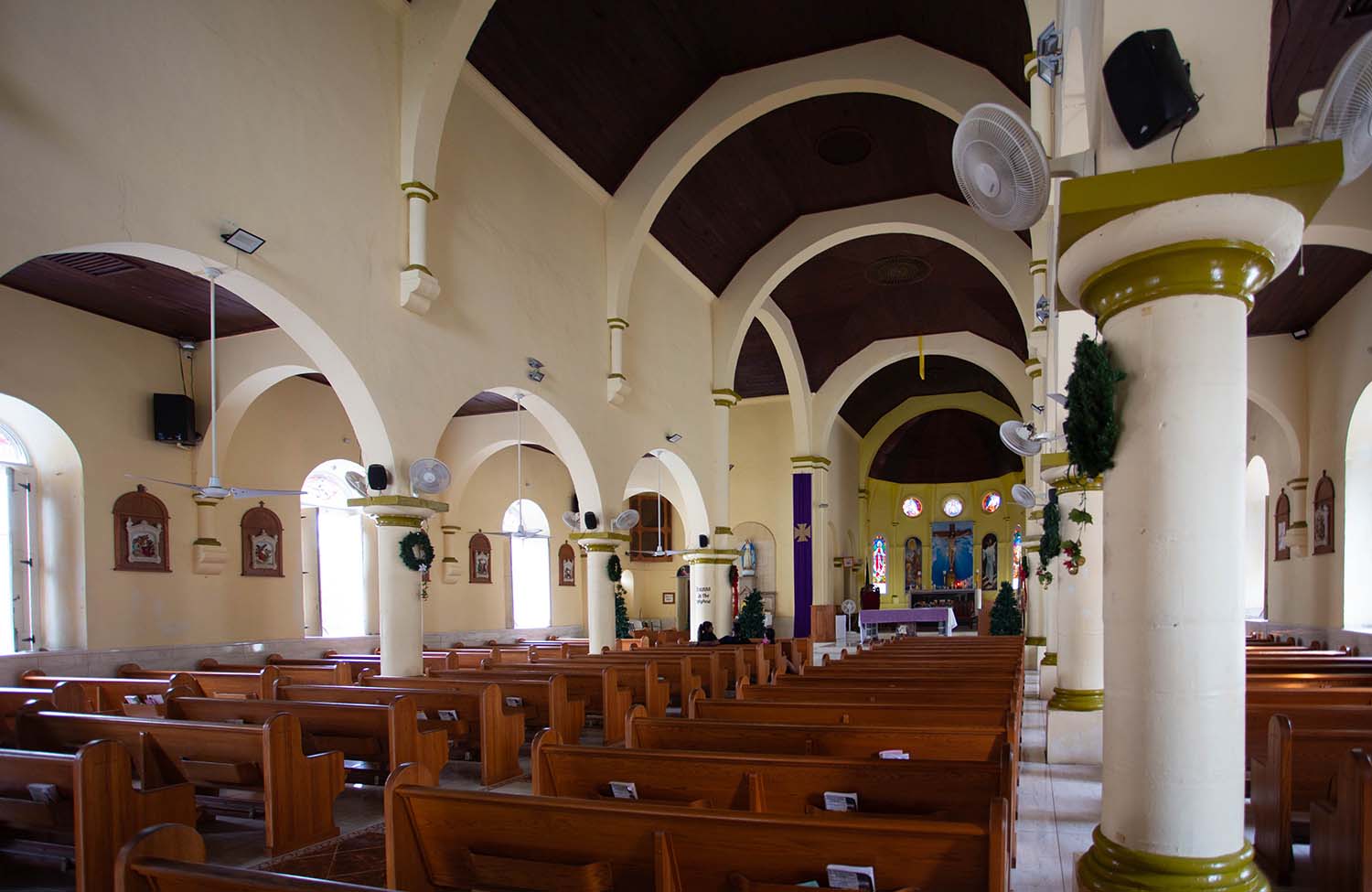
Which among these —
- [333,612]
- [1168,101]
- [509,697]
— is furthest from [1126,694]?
[333,612]

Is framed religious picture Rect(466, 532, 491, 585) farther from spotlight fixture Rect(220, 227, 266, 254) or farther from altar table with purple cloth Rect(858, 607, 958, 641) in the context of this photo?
spotlight fixture Rect(220, 227, 266, 254)

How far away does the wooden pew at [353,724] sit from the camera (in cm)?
482

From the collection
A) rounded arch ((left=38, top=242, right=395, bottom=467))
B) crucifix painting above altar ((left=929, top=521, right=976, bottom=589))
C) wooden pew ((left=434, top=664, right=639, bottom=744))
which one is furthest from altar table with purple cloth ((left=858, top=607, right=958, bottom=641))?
rounded arch ((left=38, top=242, right=395, bottom=467))

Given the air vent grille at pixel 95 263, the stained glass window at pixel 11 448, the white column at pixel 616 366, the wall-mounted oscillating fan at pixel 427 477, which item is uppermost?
the air vent grille at pixel 95 263

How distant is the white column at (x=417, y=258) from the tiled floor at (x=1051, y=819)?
20.0ft

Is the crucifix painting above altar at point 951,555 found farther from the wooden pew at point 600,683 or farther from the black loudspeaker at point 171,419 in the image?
the black loudspeaker at point 171,419

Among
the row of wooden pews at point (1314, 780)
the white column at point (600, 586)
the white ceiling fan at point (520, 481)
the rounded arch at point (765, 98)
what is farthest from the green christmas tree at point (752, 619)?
the row of wooden pews at point (1314, 780)

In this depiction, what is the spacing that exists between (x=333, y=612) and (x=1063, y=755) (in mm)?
10442

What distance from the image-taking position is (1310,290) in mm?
10570

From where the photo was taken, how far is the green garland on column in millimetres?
2748

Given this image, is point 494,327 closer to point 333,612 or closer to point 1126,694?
point 333,612

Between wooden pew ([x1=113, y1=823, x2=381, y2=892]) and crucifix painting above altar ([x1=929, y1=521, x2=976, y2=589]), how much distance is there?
27449 mm

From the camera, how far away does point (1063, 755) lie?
5.99 m

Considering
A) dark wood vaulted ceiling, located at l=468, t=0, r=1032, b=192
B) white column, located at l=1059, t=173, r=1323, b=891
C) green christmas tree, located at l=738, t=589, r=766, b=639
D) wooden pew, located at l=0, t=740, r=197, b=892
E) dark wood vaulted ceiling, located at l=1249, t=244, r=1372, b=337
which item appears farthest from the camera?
green christmas tree, located at l=738, t=589, r=766, b=639
